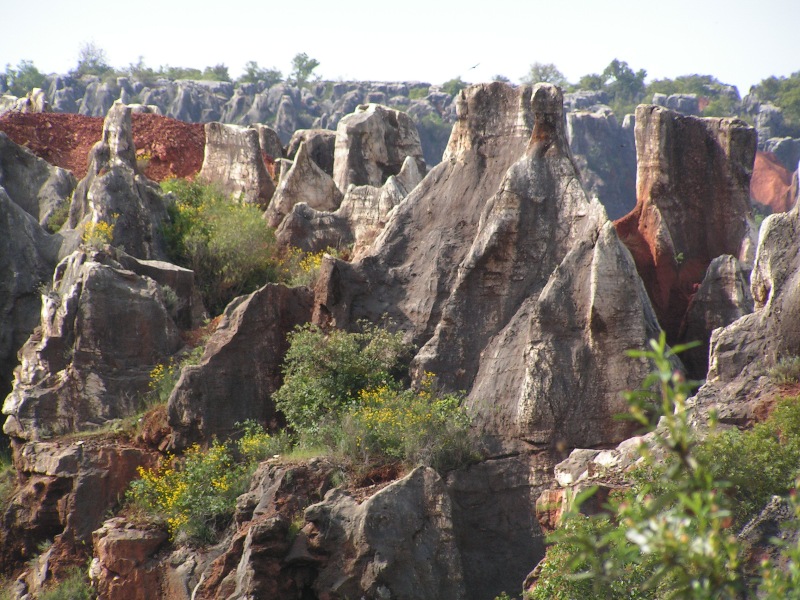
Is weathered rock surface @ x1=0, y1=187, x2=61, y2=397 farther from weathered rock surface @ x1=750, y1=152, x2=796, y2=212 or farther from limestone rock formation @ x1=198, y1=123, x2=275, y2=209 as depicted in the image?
weathered rock surface @ x1=750, y1=152, x2=796, y2=212

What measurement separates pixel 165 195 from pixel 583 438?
14249 mm

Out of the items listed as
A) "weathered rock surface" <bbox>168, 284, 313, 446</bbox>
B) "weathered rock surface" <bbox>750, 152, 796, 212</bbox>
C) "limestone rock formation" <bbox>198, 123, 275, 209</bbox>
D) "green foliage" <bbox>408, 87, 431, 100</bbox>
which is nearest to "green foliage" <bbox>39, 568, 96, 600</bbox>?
"weathered rock surface" <bbox>168, 284, 313, 446</bbox>

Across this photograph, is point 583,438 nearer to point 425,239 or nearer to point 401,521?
point 401,521

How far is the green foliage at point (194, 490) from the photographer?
17016 millimetres

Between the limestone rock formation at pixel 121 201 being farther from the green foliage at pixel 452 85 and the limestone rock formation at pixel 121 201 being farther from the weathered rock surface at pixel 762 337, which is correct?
the green foliage at pixel 452 85

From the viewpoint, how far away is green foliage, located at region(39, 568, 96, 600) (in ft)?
57.6

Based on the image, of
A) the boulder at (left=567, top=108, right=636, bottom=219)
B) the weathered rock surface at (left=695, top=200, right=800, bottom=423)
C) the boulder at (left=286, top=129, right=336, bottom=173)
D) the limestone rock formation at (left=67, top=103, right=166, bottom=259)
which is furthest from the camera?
the boulder at (left=567, top=108, right=636, bottom=219)

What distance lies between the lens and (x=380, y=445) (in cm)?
1670

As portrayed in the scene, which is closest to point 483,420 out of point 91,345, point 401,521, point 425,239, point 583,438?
point 583,438

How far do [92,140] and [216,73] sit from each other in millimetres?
73329

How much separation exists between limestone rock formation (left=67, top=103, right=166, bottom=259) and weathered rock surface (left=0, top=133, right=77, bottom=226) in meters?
1.29

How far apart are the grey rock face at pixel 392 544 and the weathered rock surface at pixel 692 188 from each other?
28.1 feet

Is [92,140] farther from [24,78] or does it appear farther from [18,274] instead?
[24,78]

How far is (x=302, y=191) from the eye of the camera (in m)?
27.9
